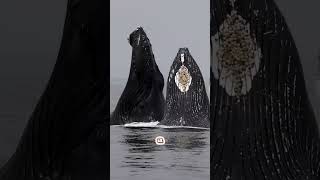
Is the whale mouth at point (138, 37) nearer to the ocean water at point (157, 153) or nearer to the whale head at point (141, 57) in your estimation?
the whale head at point (141, 57)

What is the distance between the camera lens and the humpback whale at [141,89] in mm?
→ 2350

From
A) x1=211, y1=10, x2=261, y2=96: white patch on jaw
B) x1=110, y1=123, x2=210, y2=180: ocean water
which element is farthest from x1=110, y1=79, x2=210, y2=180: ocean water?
x1=211, y1=10, x2=261, y2=96: white patch on jaw

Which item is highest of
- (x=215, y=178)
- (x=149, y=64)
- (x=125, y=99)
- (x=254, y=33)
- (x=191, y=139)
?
(x=254, y=33)

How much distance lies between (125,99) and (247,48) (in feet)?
Result: 2.09

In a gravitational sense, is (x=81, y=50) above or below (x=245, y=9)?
below

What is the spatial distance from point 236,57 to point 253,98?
214 millimetres

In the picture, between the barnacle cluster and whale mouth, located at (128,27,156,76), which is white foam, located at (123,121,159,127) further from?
the barnacle cluster

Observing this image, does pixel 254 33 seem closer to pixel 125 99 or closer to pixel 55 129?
pixel 125 99

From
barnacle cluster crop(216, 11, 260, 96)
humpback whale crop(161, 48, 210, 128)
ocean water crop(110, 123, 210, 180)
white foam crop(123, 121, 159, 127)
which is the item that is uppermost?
barnacle cluster crop(216, 11, 260, 96)

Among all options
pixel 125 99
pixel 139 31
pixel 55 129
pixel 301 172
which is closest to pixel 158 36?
pixel 139 31

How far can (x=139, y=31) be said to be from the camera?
2338mm

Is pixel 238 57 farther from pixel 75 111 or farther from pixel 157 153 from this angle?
pixel 75 111

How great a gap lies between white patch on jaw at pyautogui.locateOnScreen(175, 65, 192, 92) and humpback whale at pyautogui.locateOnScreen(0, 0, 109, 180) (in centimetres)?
34

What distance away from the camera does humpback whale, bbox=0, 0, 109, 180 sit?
93.0 inches
